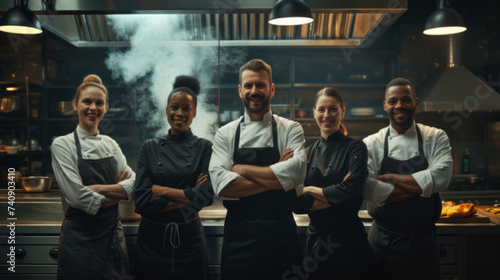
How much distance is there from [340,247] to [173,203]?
90 centimetres

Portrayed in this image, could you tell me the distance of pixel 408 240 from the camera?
2.14m

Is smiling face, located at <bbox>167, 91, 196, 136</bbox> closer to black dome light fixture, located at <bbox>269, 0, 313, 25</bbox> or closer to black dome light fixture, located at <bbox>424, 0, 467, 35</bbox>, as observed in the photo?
black dome light fixture, located at <bbox>269, 0, 313, 25</bbox>

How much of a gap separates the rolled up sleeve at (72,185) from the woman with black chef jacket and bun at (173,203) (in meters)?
0.24

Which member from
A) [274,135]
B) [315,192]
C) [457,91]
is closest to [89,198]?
[274,135]

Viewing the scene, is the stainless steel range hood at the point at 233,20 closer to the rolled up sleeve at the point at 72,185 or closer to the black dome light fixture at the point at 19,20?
the black dome light fixture at the point at 19,20

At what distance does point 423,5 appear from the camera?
540 cm

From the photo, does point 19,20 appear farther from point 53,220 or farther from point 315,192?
point 315,192

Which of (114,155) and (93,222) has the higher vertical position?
(114,155)

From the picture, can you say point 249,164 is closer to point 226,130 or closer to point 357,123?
point 226,130

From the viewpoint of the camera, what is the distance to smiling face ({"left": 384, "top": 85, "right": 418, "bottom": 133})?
221cm

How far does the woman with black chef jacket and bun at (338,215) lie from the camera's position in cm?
205

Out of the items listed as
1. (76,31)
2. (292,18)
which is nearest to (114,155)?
(292,18)

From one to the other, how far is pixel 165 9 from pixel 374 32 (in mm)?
1679

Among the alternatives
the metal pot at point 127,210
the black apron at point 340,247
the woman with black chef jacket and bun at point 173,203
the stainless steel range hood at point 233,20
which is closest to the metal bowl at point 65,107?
the stainless steel range hood at point 233,20
